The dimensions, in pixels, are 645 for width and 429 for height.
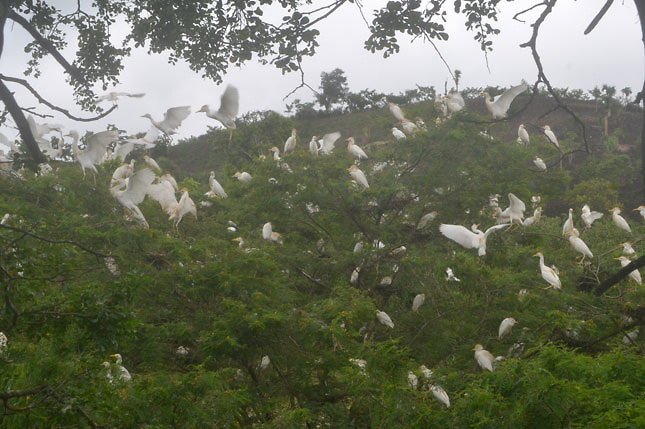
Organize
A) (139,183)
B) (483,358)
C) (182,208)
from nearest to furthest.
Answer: (483,358) < (139,183) < (182,208)

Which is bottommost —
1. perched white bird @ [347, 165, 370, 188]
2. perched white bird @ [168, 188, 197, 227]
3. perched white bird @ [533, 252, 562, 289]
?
perched white bird @ [533, 252, 562, 289]

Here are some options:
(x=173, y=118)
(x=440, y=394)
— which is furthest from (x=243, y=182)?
(x=440, y=394)

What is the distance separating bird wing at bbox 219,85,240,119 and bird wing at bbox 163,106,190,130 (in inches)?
25.5

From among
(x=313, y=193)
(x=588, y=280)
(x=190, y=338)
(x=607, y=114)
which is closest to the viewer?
(x=190, y=338)

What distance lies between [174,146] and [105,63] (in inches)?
933

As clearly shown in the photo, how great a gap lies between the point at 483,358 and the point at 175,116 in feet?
12.9

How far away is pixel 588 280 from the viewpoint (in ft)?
20.1

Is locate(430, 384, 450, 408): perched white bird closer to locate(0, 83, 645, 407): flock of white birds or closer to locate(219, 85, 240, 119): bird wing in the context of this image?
locate(0, 83, 645, 407): flock of white birds

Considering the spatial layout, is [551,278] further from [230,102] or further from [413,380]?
[230,102]

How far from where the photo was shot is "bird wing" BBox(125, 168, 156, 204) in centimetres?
546

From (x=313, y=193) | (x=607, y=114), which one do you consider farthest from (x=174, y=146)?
(x=313, y=193)

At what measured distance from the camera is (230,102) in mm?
6035

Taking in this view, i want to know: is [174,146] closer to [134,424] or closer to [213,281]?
[213,281]

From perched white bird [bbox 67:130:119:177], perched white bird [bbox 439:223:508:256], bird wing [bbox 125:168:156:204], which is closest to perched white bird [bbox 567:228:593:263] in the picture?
perched white bird [bbox 439:223:508:256]
